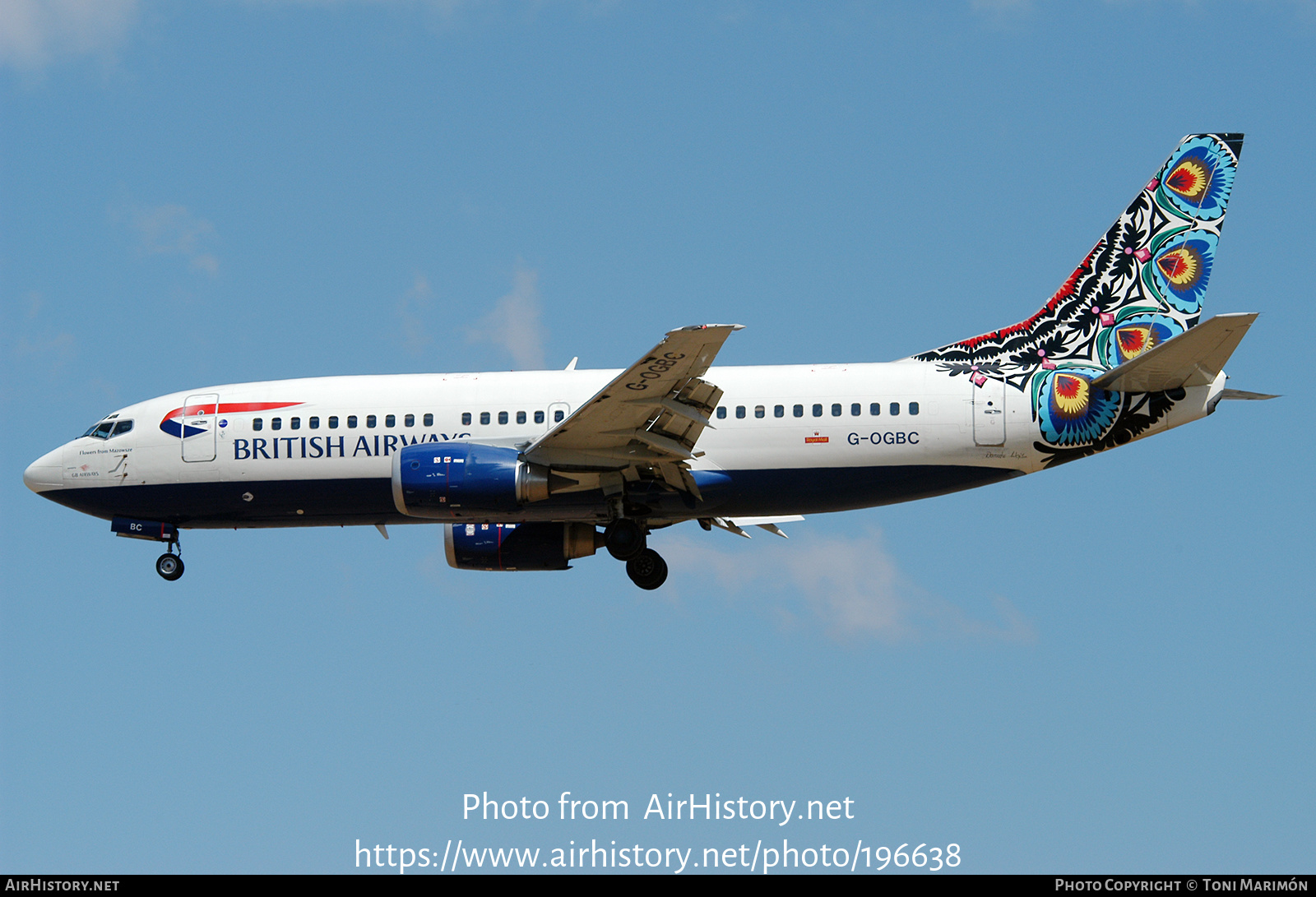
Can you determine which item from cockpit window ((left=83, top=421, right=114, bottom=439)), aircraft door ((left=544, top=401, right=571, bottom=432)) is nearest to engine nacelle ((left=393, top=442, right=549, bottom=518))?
Result: aircraft door ((left=544, top=401, right=571, bottom=432))

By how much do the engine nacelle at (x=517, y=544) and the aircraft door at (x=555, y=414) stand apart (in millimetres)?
2994

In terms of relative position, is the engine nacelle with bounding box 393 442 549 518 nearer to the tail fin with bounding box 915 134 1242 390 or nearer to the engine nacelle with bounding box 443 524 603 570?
the engine nacelle with bounding box 443 524 603 570

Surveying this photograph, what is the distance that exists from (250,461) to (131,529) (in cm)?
306

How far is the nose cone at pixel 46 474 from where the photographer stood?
3197cm

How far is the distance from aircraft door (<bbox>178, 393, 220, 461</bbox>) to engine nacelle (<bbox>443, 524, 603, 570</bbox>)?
5.03m

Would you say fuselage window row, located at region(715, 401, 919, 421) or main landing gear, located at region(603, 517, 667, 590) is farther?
main landing gear, located at region(603, 517, 667, 590)

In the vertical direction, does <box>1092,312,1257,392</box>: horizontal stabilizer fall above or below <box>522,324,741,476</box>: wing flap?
above

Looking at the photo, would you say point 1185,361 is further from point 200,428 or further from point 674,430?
point 200,428

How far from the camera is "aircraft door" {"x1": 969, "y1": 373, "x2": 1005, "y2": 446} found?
2897 centimetres

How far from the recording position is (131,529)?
3166cm

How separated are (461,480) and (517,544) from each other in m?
4.91

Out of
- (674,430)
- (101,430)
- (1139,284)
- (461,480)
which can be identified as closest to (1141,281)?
(1139,284)

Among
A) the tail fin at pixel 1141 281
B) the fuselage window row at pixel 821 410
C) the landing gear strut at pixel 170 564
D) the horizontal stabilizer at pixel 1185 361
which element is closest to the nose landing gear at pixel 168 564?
the landing gear strut at pixel 170 564
